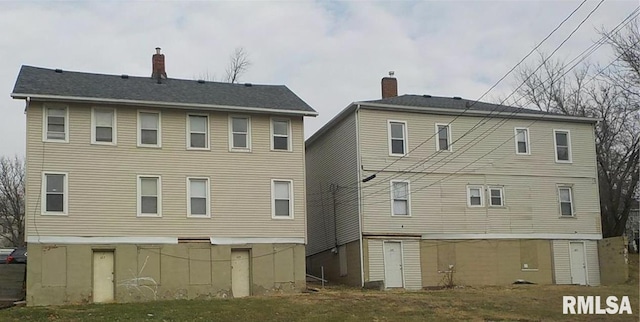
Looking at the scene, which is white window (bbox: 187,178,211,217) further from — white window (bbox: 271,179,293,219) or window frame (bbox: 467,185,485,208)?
window frame (bbox: 467,185,485,208)

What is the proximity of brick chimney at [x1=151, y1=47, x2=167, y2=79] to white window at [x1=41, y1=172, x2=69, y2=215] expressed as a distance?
22.7 feet

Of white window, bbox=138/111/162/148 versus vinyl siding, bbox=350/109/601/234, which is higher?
white window, bbox=138/111/162/148

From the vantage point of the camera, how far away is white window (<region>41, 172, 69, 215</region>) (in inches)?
1161

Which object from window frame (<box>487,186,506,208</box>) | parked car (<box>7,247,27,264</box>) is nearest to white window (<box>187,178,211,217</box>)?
parked car (<box>7,247,27,264</box>)

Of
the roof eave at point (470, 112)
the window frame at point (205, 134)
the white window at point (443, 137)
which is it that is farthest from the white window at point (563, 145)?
the window frame at point (205, 134)

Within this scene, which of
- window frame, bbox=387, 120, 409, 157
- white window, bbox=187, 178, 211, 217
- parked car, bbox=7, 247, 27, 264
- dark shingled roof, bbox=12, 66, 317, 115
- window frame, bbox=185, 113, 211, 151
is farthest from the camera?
parked car, bbox=7, 247, 27, 264

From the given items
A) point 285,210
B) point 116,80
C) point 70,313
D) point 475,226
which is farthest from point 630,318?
point 116,80

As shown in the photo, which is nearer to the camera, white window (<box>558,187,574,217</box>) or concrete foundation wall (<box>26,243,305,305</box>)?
concrete foundation wall (<box>26,243,305,305</box>)

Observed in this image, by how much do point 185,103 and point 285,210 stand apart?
570 cm

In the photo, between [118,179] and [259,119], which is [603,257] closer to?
[259,119]

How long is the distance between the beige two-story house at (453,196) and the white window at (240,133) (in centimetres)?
473

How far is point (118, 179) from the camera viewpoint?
30.5 metres

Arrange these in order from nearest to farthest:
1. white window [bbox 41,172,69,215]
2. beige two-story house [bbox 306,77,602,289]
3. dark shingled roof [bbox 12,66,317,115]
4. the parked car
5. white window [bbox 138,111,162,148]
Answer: white window [bbox 41,172,69,215] → dark shingled roof [bbox 12,66,317,115] → white window [bbox 138,111,162,148] → beige two-story house [bbox 306,77,602,289] → the parked car

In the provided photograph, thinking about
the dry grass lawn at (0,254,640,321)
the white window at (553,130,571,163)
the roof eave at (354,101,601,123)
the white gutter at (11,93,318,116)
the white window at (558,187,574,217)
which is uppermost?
the roof eave at (354,101,601,123)
